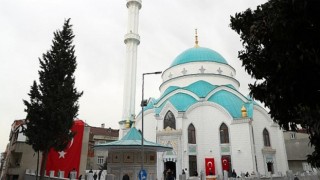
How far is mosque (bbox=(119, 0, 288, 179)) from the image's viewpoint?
28828mm

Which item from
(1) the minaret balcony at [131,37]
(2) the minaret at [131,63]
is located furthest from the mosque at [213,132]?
(1) the minaret balcony at [131,37]

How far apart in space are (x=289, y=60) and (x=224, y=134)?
24.1 meters

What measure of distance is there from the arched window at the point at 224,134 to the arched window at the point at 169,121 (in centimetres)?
523

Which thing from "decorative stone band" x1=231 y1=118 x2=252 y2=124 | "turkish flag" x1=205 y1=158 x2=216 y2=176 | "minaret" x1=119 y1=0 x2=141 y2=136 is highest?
"minaret" x1=119 y1=0 x2=141 y2=136

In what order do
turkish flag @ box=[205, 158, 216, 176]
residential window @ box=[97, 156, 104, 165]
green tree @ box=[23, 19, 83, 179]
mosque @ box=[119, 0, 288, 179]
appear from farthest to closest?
1. residential window @ box=[97, 156, 104, 165]
2. mosque @ box=[119, 0, 288, 179]
3. turkish flag @ box=[205, 158, 216, 176]
4. green tree @ box=[23, 19, 83, 179]

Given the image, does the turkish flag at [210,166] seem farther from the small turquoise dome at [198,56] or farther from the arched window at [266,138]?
the small turquoise dome at [198,56]

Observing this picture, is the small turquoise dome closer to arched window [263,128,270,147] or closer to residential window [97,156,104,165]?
arched window [263,128,270,147]

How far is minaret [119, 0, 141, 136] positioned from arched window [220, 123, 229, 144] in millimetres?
10980

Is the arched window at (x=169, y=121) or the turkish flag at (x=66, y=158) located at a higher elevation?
the arched window at (x=169, y=121)

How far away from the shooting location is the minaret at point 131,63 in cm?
3538

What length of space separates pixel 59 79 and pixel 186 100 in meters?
15.7

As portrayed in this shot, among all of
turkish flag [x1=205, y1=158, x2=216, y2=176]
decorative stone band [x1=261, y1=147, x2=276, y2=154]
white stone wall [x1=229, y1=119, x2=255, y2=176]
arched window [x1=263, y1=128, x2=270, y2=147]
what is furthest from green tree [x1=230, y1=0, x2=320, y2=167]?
arched window [x1=263, y1=128, x2=270, y2=147]

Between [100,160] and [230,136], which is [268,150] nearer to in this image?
[230,136]

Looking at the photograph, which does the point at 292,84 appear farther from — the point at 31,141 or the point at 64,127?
the point at 31,141
